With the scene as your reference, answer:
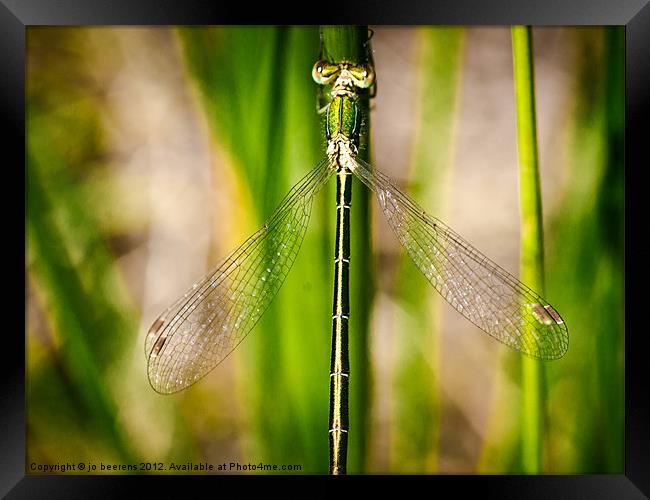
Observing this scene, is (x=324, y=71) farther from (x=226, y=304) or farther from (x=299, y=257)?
(x=226, y=304)

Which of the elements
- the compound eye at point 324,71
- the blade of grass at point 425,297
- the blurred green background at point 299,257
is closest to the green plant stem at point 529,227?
the blurred green background at point 299,257

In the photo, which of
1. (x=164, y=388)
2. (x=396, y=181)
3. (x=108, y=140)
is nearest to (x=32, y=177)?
(x=108, y=140)

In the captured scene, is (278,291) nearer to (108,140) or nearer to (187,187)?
(187,187)
